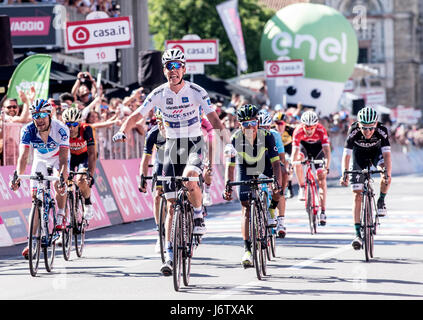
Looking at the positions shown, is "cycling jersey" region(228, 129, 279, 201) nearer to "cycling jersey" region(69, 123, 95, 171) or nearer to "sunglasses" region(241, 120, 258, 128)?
"sunglasses" region(241, 120, 258, 128)

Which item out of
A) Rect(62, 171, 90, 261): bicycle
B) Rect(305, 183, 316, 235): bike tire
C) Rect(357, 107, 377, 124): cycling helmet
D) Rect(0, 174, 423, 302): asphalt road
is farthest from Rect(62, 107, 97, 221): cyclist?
Rect(305, 183, 316, 235): bike tire

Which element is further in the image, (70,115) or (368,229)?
(70,115)

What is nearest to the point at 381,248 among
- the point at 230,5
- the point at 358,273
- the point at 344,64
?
the point at 358,273

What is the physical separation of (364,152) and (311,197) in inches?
138

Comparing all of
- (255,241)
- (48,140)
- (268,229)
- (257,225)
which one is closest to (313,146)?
(268,229)

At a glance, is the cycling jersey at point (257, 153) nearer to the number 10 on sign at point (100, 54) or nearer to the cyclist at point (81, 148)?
the cyclist at point (81, 148)

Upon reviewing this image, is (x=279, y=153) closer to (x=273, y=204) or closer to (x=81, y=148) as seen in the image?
(x=273, y=204)

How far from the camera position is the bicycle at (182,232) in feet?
33.1

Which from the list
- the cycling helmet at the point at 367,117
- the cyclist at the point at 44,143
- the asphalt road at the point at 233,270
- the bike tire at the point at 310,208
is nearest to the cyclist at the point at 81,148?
the asphalt road at the point at 233,270

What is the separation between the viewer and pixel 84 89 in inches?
753

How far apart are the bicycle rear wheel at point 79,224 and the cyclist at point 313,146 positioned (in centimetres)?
476

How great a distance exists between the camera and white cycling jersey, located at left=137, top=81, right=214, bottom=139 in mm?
11000

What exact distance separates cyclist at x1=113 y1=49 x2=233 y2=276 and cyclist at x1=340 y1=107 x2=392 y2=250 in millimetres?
3285
